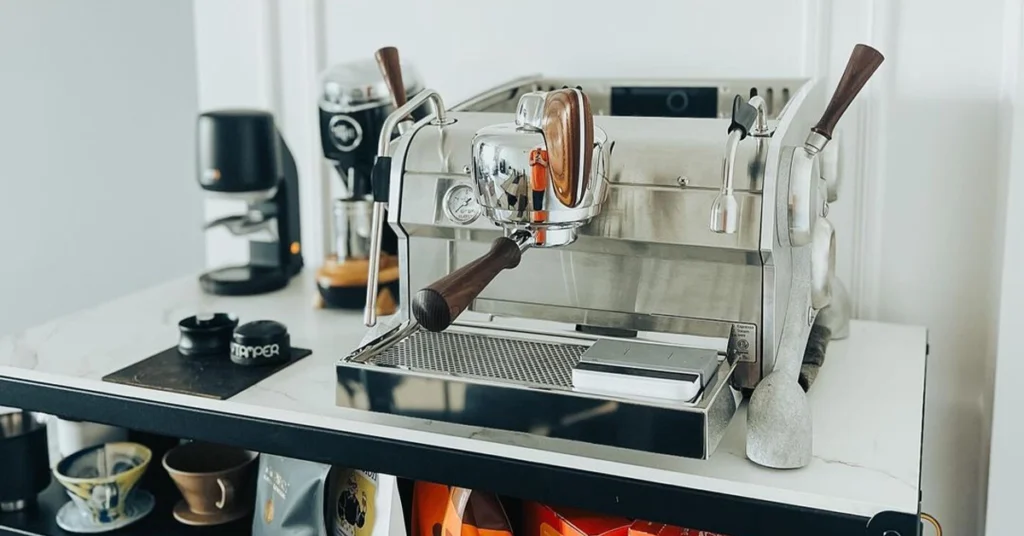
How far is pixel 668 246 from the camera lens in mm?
1066

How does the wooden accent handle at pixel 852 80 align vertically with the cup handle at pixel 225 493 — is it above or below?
above

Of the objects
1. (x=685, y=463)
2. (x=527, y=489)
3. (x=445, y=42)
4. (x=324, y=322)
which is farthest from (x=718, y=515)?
(x=445, y=42)

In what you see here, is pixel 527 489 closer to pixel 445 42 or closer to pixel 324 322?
pixel 324 322

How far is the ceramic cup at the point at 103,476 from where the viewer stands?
1.33 meters

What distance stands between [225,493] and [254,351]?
209 mm

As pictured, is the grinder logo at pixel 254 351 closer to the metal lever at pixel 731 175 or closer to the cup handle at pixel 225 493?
the cup handle at pixel 225 493

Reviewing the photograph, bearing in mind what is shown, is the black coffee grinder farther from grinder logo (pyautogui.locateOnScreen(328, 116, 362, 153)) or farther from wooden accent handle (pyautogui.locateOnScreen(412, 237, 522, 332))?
wooden accent handle (pyautogui.locateOnScreen(412, 237, 522, 332))

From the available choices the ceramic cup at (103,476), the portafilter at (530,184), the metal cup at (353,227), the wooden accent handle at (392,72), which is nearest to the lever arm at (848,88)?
the portafilter at (530,184)

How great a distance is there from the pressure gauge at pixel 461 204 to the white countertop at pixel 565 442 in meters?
0.21

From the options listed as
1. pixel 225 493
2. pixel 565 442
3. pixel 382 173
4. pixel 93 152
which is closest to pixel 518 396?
pixel 565 442

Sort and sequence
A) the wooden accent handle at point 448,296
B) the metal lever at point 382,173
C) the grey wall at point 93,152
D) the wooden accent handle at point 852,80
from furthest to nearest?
the grey wall at point 93,152, the metal lever at point 382,173, the wooden accent handle at point 852,80, the wooden accent handle at point 448,296

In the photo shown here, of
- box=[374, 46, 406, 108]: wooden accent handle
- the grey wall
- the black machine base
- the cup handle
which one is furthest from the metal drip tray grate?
the grey wall

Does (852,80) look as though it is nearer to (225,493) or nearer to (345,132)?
(345,132)

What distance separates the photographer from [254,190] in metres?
1.56
